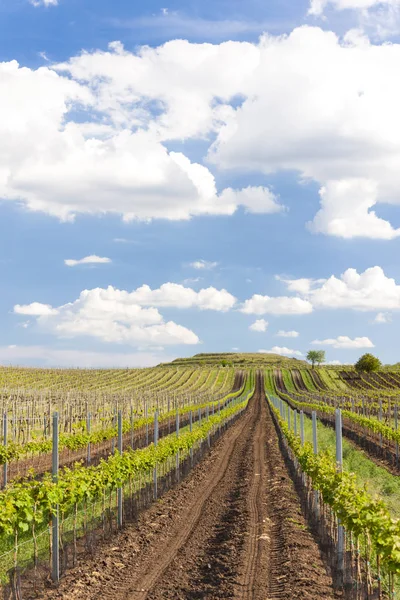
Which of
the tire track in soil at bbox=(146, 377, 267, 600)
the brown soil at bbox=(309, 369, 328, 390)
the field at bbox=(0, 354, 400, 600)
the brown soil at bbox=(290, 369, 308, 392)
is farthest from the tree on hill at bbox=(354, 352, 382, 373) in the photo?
the tire track in soil at bbox=(146, 377, 267, 600)

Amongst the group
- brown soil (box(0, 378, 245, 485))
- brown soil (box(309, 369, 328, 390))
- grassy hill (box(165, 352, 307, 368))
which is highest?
grassy hill (box(165, 352, 307, 368))

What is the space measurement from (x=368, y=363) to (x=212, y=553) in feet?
336

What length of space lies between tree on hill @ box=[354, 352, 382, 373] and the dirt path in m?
93.7

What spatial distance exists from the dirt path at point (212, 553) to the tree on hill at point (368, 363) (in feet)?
307

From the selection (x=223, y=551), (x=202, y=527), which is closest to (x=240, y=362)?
(x=202, y=527)

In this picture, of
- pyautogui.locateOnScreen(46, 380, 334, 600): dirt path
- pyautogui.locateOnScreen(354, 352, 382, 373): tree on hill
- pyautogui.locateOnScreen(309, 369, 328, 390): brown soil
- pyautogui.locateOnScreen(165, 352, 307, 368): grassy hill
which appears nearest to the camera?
pyautogui.locateOnScreen(46, 380, 334, 600): dirt path

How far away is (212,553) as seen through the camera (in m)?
12.5

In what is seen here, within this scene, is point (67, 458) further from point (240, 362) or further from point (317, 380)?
point (240, 362)

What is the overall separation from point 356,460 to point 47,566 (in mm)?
17409

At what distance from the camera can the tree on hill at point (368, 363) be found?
109250 mm

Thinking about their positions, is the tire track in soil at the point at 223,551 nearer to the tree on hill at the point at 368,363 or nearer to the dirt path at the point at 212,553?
the dirt path at the point at 212,553

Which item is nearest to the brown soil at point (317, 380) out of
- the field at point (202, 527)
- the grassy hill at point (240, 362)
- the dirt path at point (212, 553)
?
the grassy hill at point (240, 362)

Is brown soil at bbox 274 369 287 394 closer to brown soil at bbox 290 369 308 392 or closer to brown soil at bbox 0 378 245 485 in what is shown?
brown soil at bbox 290 369 308 392

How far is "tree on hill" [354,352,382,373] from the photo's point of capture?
109250 millimetres
